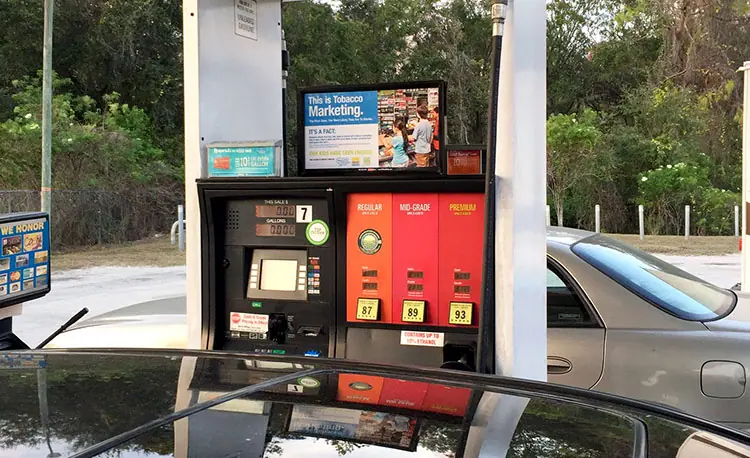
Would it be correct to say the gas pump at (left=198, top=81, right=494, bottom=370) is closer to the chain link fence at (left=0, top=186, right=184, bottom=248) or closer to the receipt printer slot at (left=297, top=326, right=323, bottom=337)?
the receipt printer slot at (left=297, top=326, right=323, bottom=337)

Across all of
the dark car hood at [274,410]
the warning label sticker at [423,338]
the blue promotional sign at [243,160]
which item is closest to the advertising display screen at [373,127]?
the blue promotional sign at [243,160]

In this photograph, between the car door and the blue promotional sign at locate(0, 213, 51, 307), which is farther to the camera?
the car door

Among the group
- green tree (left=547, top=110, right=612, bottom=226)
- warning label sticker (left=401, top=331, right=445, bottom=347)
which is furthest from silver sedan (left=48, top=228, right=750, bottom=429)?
green tree (left=547, top=110, right=612, bottom=226)

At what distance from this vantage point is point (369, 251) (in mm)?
2844

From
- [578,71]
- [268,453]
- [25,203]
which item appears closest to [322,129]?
[268,453]

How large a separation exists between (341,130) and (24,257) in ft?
3.86

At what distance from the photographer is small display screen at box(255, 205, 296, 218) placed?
117 inches

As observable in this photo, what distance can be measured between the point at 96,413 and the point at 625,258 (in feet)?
11.4

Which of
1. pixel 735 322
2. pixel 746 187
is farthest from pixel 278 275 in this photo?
pixel 746 187

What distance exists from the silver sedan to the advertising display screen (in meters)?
1.58

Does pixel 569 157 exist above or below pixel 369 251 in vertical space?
above

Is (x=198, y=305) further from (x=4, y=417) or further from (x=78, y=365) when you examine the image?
(x=4, y=417)

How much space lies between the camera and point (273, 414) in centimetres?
134

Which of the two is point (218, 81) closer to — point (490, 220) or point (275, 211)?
point (275, 211)
